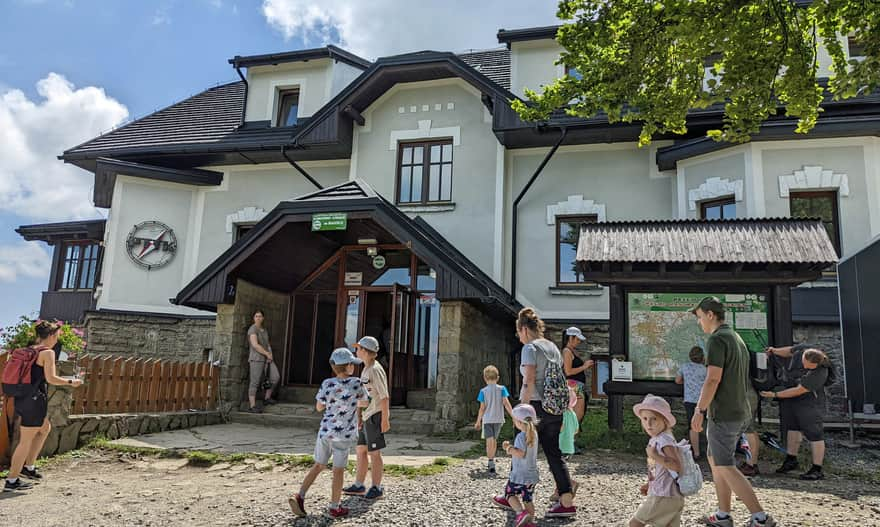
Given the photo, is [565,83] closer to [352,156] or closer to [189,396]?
[189,396]

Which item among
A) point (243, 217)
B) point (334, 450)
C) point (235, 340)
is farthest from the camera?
point (243, 217)

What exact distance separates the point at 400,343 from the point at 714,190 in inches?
284

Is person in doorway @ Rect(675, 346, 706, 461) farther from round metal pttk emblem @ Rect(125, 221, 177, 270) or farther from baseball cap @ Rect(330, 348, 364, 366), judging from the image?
round metal pttk emblem @ Rect(125, 221, 177, 270)

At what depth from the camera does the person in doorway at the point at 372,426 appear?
571cm

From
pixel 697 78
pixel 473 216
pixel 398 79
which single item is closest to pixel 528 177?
pixel 473 216

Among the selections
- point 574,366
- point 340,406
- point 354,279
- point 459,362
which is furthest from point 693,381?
point 354,279

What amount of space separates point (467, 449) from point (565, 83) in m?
4.89

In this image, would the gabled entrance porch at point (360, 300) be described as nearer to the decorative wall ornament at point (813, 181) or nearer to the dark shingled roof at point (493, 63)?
the dark shingled roof at point (493, 63)

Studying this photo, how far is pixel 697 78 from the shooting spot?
7.30m

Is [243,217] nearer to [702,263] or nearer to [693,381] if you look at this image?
[702,263]

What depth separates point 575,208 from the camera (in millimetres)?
14664

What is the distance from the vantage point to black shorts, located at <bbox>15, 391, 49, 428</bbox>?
6.38m

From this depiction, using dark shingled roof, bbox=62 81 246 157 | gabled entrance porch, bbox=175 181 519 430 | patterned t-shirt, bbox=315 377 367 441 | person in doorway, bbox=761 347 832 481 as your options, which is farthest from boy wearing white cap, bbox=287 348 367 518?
dark shingled roof, bbox=62 81 246 157

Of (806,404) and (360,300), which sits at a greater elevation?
(360,300)
